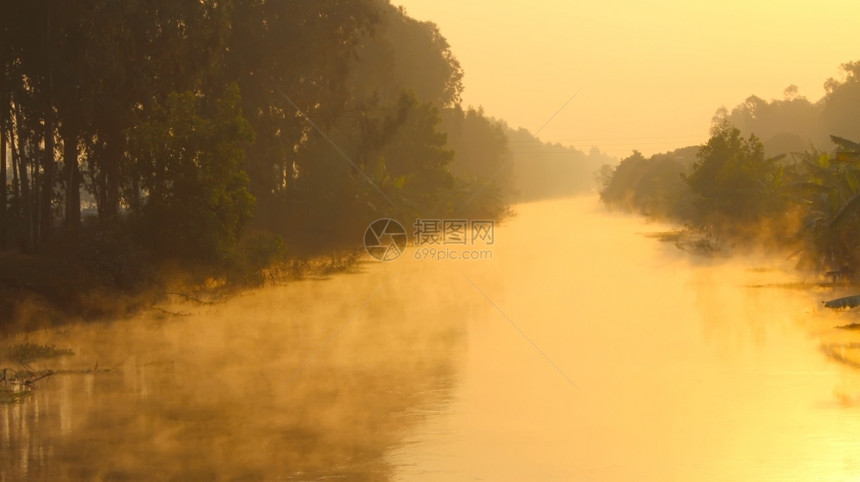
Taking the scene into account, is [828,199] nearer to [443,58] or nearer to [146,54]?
[146,54]

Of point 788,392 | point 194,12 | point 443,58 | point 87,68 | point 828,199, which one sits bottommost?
point 788,392

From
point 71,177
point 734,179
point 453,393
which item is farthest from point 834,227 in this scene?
point 71,177

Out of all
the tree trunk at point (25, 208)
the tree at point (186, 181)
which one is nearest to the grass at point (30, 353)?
the tree at point (186, 181)

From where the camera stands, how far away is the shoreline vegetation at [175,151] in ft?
73.8

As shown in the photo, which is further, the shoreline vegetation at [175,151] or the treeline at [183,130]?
the treeline at [183,130]

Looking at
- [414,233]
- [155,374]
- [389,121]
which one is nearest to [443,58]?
[414,233]

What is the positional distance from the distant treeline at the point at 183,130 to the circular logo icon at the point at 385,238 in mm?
864

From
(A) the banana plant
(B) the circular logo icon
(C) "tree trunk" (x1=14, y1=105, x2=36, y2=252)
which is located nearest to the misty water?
(A) the banana plant

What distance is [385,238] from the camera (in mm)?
49312

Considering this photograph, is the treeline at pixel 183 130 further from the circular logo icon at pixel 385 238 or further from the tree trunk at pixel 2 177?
the circular logo icon at pixel 385 238

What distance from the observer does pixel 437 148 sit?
5941 centimetres

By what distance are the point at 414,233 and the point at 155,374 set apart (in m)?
39.7

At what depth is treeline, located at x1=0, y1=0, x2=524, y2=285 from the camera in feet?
82.5

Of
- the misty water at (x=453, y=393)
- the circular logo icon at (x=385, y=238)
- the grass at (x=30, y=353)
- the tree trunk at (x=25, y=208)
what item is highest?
the tree trunk at (x=25, y=208)
